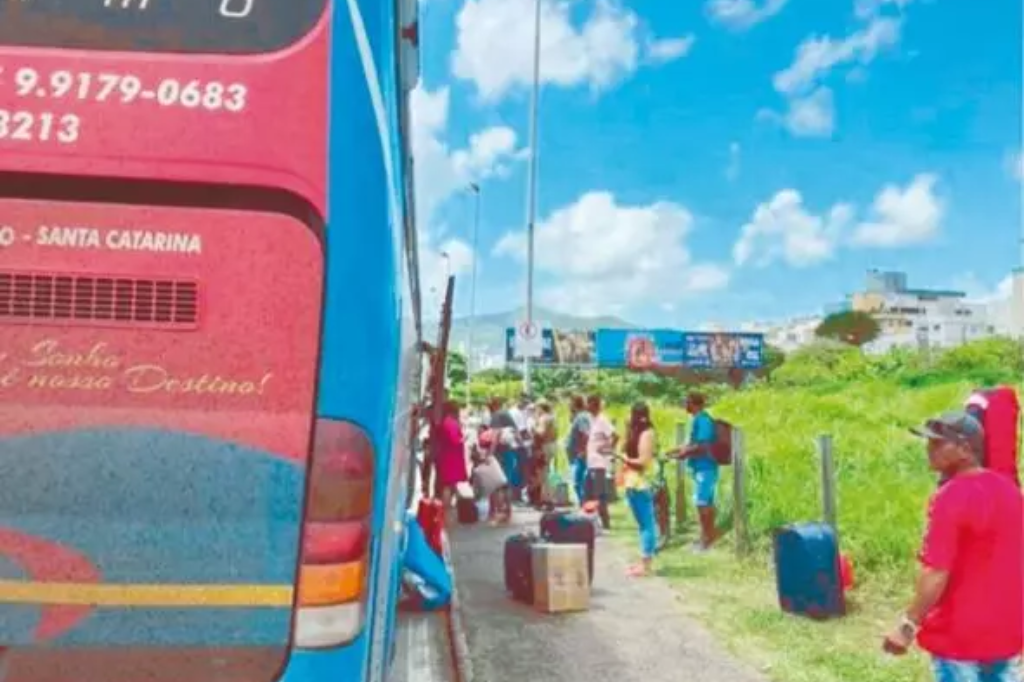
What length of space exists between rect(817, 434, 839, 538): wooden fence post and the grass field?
74 cm

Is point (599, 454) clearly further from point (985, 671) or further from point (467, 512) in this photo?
point (985, 671)

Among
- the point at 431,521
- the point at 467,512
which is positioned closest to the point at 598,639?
the point at 431,521

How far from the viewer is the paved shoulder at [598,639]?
7176mm

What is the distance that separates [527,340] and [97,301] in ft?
54.4

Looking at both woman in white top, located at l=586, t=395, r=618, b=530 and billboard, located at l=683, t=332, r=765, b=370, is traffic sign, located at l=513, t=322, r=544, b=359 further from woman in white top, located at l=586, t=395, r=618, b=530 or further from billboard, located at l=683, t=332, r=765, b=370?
billboard, located at l=683, t=332, r=765, b=370

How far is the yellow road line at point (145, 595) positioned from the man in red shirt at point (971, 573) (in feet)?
8.46

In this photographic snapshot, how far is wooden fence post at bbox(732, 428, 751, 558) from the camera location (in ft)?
37.4

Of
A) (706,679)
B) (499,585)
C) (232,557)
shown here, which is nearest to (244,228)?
(232,557)

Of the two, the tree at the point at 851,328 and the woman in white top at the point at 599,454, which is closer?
the woman in white top at the point at 599,454

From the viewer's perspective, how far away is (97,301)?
313 centimetres

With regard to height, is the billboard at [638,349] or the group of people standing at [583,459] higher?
the billboard at [638,349]

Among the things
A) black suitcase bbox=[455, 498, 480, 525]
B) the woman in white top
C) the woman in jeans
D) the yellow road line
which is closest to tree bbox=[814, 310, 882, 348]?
black suitcase bbox=[455, 498, 480, 525]

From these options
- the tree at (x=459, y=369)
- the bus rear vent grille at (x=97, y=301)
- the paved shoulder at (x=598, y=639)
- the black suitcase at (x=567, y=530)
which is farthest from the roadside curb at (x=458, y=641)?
the tree at (x=459, y=369)

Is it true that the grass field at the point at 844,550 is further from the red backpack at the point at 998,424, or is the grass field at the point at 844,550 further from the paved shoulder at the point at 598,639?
the red backpack at the point at 998,424
